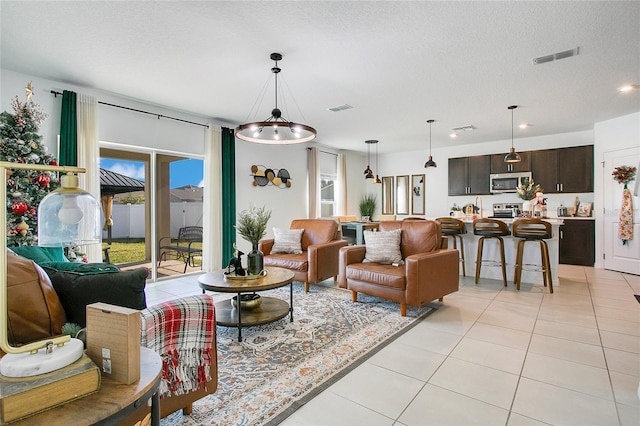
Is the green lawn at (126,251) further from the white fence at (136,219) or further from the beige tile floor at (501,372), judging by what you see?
the beige tile floor at (501,372)

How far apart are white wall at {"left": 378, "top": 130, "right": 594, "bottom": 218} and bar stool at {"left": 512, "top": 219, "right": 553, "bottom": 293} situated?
3165mm

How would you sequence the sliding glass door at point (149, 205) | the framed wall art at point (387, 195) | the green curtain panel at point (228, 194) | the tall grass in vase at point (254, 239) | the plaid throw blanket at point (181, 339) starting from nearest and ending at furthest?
the plaid throw blanket at point (181, 339) → the tall grass in vase at point (254, 239) → the sliding glass door at point (149, 205) → the green curtain panel at point (228, 194) → the framed wall art at point (387, 195)

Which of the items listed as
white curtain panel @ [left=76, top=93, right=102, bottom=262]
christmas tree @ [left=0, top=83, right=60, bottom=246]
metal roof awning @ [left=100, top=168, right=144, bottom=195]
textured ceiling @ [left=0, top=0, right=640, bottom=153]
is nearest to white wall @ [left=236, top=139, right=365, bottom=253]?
textured ceiling @ [left=0, top=0, right=640, bottom=153]

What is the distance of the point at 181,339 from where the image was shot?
158 cm

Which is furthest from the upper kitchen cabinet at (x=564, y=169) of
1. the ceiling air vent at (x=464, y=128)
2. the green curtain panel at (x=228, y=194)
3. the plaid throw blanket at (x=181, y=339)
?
the plaid throw blanket at (x=181, y=339)

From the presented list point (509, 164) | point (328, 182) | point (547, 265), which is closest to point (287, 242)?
point (547, 265)

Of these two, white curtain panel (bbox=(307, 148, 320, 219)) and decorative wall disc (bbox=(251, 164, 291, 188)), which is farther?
white curtain panel (bbox=(307, 148, 320, 219))

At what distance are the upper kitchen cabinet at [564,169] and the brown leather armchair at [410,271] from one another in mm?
4598

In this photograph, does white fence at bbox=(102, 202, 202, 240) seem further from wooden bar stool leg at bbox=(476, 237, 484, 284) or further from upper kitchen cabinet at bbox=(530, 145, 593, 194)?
upper kitchen cabinet at bbox=(530, 145, 593, 194)

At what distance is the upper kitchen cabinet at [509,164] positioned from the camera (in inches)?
283

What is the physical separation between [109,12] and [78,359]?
110 inches

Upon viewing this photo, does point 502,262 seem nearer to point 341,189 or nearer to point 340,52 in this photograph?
point 340,52

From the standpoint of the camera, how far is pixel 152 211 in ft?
16.8

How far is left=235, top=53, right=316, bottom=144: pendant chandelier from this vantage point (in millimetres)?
3101
